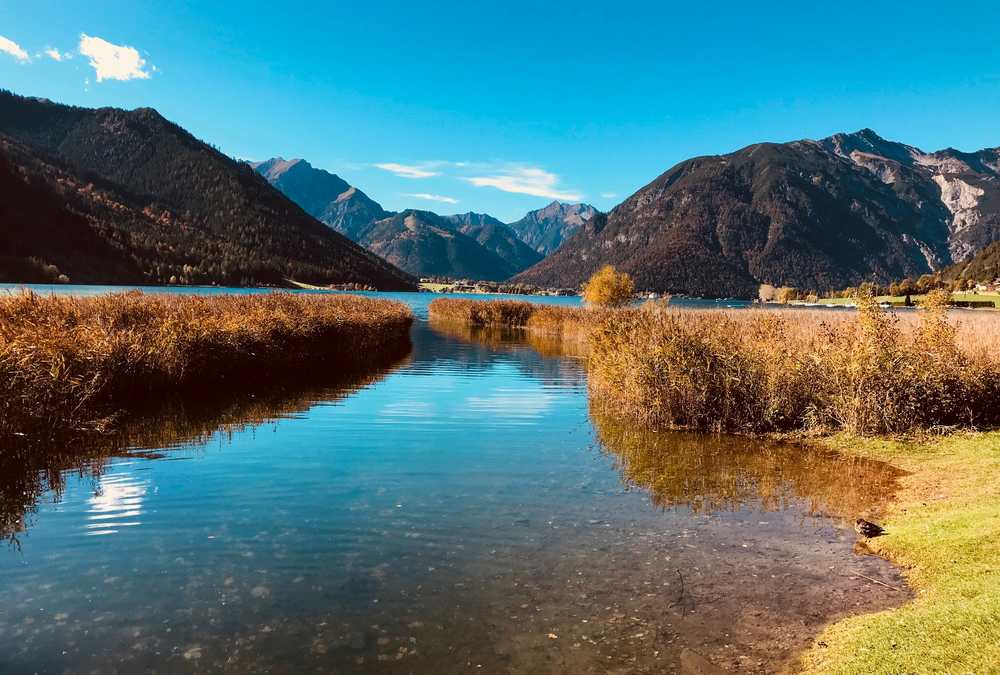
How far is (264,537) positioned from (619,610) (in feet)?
22.1

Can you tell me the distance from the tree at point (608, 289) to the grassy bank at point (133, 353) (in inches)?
2555

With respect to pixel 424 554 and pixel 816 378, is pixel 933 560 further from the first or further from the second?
pixel 816 378

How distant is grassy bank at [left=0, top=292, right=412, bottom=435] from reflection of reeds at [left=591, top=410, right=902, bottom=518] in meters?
16.9

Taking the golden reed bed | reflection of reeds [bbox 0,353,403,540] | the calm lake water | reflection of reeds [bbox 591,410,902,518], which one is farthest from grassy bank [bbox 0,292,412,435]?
the golden reed bed

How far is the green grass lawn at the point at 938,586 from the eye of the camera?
20.9ft

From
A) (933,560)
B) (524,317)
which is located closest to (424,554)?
(933,560)

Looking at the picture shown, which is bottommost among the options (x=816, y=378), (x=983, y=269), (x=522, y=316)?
(x=816, y=378)

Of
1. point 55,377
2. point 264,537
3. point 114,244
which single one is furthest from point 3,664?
point 114,244

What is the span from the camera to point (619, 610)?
8.70 m

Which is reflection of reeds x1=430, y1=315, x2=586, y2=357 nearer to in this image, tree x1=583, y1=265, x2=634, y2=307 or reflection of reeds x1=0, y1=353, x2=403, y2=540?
tree x1=583, y1=265, x2=634, y2=307

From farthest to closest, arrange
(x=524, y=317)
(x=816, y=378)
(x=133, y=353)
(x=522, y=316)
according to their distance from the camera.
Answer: (x=522, y=316) → (x=524, y=317) → (x=133, y=353) → (x=816, y=378)

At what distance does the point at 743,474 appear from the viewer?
16.1 m

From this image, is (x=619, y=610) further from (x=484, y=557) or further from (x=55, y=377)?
(x=55, y=377)

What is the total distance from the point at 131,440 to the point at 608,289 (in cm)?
8863
